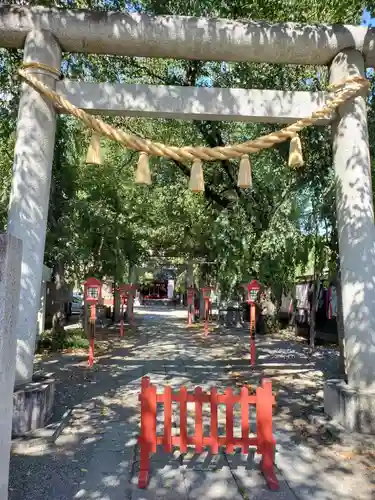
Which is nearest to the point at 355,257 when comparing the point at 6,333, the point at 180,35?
the point at 180,35

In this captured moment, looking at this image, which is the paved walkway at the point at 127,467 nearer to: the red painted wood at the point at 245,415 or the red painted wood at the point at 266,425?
the red painted wood at the point at 266,425

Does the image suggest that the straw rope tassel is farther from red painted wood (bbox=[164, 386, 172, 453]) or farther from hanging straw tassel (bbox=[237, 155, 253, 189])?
red painted wood (bbox=[164, 386, 172, 453])

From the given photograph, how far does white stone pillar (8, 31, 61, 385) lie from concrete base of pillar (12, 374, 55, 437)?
0.29m

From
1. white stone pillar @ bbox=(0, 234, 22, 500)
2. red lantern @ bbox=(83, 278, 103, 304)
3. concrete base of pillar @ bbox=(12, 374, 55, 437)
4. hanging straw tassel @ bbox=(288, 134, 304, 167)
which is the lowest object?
concrete base of pillar @ bbox=(12, 374, 55, 437)

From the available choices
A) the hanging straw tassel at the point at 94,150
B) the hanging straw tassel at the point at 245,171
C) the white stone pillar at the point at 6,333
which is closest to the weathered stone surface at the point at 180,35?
the hanging straw tassel at the point at 94,150

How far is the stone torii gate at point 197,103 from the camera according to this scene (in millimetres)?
5449

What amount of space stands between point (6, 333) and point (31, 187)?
3188mm

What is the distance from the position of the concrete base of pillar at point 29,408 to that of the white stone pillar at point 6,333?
2354mm

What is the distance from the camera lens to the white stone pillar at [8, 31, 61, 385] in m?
5.37

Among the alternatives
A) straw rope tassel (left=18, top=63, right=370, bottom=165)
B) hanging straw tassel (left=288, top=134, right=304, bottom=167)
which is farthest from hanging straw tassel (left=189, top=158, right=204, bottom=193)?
hanging straw tassel (left=288, top=134, right=304, bottom=167)

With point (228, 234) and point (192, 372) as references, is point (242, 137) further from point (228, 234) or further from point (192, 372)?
point (192, 372)

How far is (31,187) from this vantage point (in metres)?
5.52

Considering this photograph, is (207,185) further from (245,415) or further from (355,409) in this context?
(245,415)

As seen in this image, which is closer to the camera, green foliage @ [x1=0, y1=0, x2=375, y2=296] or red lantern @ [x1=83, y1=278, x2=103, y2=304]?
green foliage @ [x1=0, y1=0, x2=375, y2=296]
